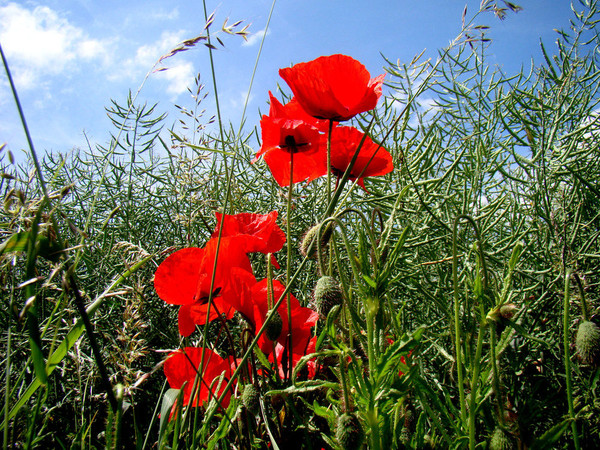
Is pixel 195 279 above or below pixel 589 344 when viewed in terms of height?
above

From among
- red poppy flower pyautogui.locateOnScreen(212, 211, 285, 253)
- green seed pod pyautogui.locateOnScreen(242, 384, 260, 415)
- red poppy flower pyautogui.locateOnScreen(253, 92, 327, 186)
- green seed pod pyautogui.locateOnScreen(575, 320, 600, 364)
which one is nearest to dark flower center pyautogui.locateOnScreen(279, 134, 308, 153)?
red poppy flower pyautogui.locateOnScreen(253, 92, 327, 186)

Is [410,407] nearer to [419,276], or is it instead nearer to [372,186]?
[419,276]

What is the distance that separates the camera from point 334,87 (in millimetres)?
1011

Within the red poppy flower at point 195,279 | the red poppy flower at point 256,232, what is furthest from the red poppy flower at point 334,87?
the red poppy flower at point 195,279

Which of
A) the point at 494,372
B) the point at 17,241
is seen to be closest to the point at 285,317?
the point at 494,372

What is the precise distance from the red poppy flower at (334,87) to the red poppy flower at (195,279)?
0.39m

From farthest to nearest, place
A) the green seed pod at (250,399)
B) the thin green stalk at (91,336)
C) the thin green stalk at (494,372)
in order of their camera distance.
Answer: the green seed pod at (250,399), the thin green stalk at (494,372), the thin green stalk at (91,336)

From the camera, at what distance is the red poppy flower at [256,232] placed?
100 cm

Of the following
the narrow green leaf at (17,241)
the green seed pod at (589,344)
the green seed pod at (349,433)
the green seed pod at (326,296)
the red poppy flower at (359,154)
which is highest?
the red poppy flower at (359,154)

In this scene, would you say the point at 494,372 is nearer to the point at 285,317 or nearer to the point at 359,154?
the point at 285,317

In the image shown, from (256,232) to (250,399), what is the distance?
42 centimetres

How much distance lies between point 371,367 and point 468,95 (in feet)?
4.58

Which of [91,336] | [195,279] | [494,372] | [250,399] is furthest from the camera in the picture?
[195,279]

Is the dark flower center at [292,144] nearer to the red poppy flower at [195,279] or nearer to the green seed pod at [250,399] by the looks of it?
the red poppy flower at [195,279]
